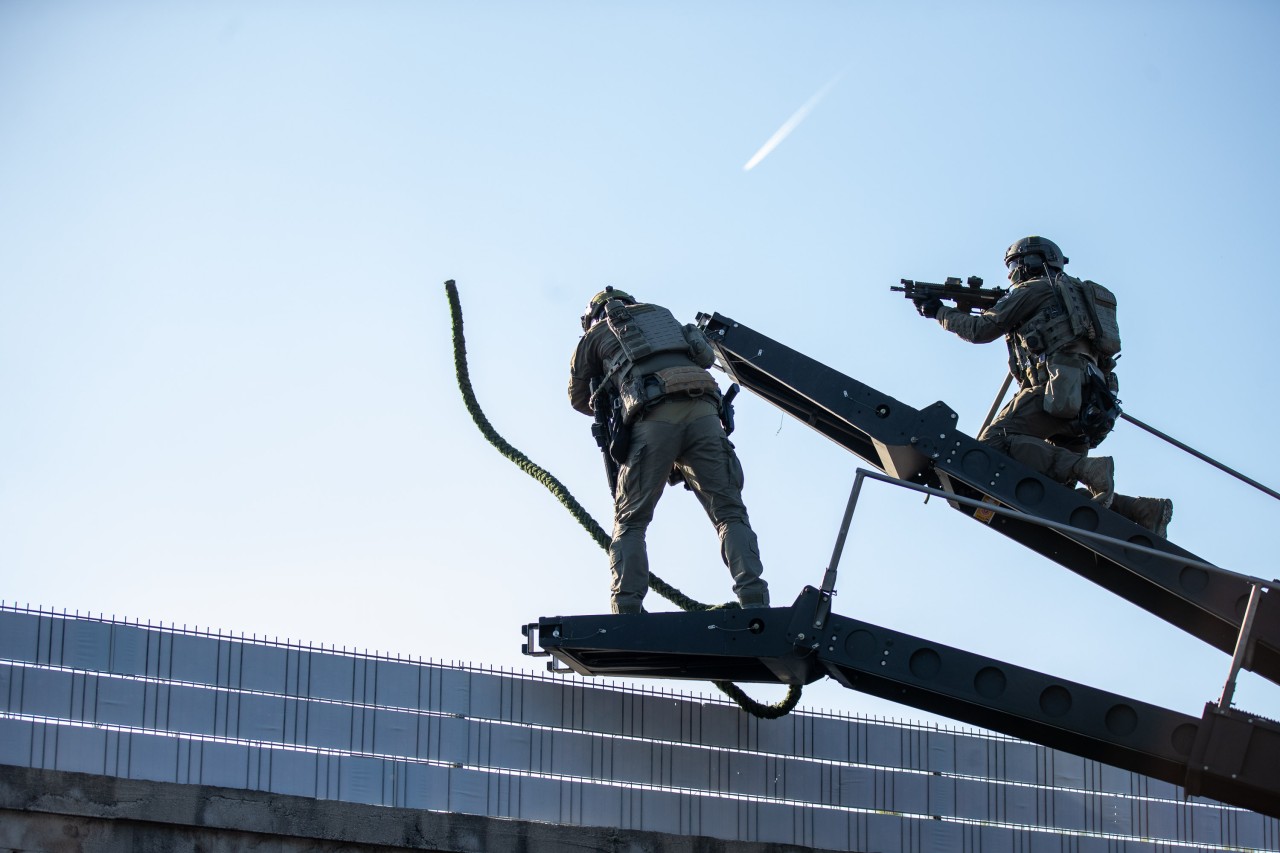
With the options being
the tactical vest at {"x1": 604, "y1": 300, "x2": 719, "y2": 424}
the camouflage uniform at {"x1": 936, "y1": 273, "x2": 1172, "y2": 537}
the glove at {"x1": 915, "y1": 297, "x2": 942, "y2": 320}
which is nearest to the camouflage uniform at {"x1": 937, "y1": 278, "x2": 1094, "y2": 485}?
the camouflage uniform at {"x1": 936, "y1": 273, "x2": 1172, "y2": 537}

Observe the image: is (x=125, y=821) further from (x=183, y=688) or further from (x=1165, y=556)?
(x=1165, y=556)

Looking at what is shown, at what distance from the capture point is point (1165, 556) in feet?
34.8

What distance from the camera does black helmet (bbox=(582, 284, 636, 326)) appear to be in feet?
42.0

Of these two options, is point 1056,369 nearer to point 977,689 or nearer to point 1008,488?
point 1008,488

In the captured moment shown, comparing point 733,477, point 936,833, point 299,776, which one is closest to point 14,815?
point 299,776

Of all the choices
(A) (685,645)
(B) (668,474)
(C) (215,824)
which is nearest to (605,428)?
(B) (668,474)

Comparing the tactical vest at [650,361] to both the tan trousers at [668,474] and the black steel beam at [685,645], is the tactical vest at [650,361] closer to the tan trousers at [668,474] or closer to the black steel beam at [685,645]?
the tan trousers at [668,474]

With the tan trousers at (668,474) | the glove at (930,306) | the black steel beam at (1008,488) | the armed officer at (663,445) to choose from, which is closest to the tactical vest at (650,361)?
the armed officer at (663,445)

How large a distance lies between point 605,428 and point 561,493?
1.12 metres

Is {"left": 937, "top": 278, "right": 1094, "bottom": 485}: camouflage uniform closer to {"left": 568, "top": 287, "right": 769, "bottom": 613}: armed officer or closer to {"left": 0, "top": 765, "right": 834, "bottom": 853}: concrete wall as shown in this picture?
{"left": 568, "top": 287, "right": 769, "bottom": 613}: armed officer

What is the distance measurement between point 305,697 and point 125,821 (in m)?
1.30

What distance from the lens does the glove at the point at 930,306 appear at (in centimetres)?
1332

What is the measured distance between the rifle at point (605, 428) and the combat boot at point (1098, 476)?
9.61ft

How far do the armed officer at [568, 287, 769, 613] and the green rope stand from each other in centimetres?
39
